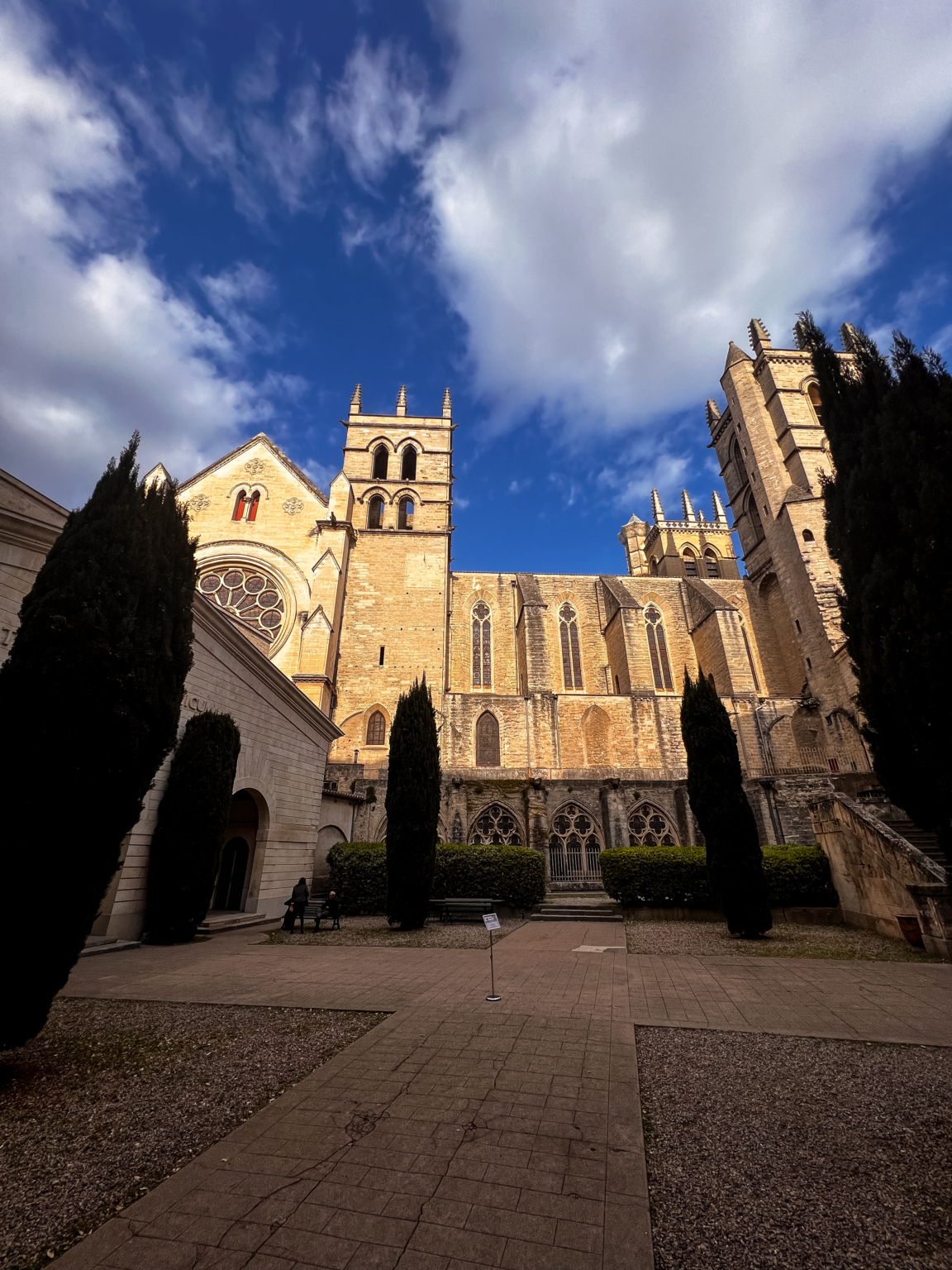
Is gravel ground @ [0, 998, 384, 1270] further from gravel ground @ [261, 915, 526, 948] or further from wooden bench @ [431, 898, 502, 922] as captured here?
wooden bench @ [431, 898, 502, 922]

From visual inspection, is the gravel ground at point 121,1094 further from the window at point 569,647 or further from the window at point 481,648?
the window at point 569,647

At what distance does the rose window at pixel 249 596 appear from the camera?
20547 mm

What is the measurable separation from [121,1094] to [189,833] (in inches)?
224

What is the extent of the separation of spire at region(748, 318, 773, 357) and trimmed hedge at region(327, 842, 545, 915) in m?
30.0

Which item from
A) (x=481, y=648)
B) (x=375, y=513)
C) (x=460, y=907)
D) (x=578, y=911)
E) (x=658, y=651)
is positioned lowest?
(x=578, y=911)

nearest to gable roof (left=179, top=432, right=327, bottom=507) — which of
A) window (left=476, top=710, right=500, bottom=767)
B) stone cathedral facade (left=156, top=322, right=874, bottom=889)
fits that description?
stone cathedral facade (left=156, top=322, right=874, bottom=889)

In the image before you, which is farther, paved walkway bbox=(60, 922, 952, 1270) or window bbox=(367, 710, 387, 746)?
window bbox=(367, 710, 387, 746)

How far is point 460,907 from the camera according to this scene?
10953 mm

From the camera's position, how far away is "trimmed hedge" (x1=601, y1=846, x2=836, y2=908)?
1002cm

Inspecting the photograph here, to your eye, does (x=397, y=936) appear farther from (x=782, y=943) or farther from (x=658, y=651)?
(x=658, y=651)

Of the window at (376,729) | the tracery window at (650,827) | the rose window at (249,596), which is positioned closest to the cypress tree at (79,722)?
the tracery window at (650,827)

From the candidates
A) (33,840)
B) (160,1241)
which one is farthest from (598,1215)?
(33,840)

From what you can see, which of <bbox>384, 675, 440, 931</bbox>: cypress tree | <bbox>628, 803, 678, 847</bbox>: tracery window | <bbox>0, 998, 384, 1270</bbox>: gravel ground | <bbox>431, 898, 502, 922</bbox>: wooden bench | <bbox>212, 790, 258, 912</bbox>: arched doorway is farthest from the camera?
<bbox>628, 803, 678, 847</bbox>: tracery window

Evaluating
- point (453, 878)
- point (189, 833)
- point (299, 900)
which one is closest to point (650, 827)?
point (453, 878)
